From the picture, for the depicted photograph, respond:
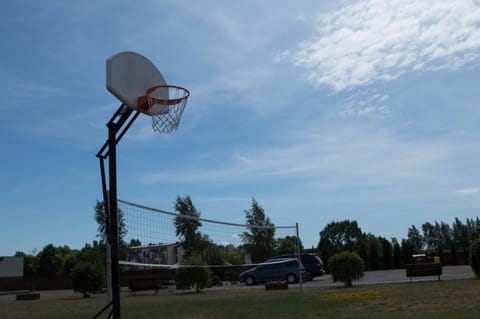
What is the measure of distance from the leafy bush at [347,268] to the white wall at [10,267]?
45506 mm

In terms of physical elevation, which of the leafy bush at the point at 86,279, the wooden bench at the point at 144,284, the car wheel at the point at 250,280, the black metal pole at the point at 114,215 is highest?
the black metal pole at the point at 114,215

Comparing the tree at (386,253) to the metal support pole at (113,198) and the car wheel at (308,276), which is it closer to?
the car wheel at (308,276)

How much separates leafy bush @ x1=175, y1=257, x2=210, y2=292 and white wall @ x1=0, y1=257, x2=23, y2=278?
127ft

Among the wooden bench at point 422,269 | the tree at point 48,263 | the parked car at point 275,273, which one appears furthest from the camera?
the tree at point 48,263

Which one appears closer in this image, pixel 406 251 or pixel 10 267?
pixel 406 251

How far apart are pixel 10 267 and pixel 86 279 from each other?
3613 cm

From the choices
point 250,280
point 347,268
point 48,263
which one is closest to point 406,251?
point 250,280

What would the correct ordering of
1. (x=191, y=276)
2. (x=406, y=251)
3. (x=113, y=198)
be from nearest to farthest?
Result: 1. (x=113, y=198)
2. (x=191, y=276)
3. (x=406, y=251)

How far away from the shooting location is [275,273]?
88.1 feet

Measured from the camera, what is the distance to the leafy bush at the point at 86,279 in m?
24.3

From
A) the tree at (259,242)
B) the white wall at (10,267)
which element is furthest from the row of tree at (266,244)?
the white wall at (10,267)

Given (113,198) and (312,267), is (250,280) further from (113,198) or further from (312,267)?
(113,198)

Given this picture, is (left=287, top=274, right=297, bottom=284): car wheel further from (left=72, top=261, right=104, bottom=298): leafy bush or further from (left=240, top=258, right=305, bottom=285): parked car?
(left=72, top=261, right=104, bottom=298): leafy bush

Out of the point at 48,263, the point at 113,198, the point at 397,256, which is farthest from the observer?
the point at 48,263
